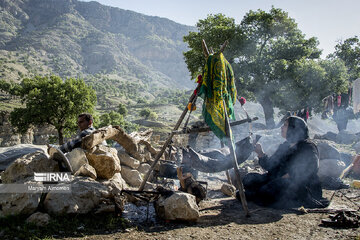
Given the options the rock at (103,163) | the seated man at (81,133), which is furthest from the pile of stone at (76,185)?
the seated man at (81,133)

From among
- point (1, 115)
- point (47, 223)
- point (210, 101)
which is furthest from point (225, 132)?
point (1, 115)

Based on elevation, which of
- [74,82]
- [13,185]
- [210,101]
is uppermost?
[74,82]

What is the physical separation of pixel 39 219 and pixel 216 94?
3193mm

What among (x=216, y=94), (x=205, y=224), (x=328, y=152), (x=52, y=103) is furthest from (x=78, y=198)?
(x=52, y=103)

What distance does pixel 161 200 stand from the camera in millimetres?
3436

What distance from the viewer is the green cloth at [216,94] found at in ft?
12.6

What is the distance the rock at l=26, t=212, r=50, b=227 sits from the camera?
274cm

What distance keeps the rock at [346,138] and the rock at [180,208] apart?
1376 centimetres

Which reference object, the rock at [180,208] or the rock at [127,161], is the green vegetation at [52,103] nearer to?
the rock at [127,161]

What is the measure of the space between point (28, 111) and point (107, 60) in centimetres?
15928

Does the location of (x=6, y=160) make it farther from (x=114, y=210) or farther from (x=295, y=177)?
(x=295, y=177)

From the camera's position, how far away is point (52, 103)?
53.2ft

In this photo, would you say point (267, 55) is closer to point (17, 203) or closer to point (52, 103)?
point (52, 103)

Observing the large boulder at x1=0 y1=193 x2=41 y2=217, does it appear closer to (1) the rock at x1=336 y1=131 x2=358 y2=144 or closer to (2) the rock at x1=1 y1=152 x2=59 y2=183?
(2) the rock at x1=1 y1=152 x2=59 y2=183
